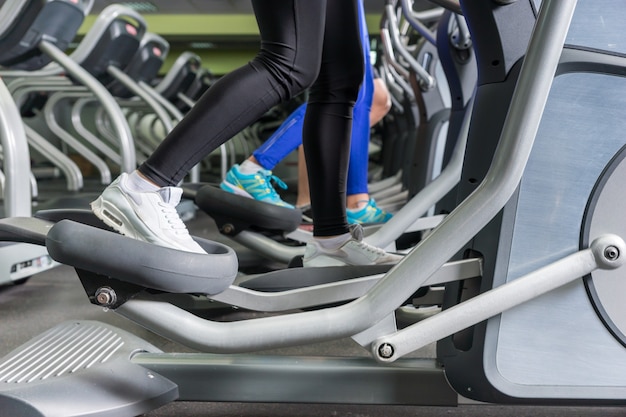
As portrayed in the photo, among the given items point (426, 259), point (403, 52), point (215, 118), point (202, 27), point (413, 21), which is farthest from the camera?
point (202, 27)

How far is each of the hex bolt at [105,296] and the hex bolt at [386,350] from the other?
38 cm

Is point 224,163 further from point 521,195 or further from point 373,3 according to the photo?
point 373,3

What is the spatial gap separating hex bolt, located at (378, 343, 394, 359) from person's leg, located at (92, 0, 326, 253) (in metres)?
0.32

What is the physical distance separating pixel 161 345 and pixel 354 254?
0.49 metres

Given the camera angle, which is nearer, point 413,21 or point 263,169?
point 413,21

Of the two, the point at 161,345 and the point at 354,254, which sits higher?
the point at 354,254

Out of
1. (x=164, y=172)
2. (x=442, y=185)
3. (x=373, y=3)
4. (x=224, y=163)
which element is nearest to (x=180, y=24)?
(x=373, y=3)

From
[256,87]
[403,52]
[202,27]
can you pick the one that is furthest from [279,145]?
[202,27]

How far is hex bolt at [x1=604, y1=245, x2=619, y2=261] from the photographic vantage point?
0.80 metres

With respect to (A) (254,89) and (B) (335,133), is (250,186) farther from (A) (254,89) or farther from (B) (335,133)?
(A) (254,89)

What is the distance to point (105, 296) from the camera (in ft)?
2.63

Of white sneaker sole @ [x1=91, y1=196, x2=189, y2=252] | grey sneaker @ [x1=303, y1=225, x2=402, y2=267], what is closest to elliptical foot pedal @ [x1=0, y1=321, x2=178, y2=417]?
white sneaker sole @ [x1=91, y1=196, x2=189, y2=252]

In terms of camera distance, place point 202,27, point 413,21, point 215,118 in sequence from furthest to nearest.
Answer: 1. point 202,27
2. point 413,21
3. point 215,118

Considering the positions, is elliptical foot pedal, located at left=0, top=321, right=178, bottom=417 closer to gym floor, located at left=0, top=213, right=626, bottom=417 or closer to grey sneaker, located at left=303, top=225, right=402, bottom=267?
gym floor, located at left=0, top=213, right=626, bottom=417
